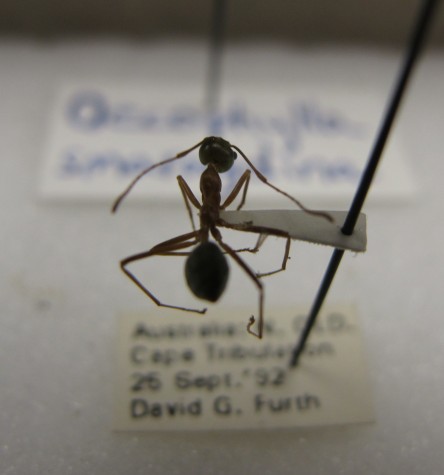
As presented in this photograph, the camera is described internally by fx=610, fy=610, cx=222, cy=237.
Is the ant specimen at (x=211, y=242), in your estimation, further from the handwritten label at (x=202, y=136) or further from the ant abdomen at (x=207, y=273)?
the handwritten label at (x=202, y=136)

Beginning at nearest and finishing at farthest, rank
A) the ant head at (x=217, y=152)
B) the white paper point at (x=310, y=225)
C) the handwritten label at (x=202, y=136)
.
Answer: the white paper point at (x=310, y=225) → the ant head at (x=217, y=152) → the handwritten label at (x=202, y=136)

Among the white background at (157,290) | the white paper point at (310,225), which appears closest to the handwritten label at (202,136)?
the white background at (157,290)

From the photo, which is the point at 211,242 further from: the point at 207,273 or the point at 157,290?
the point at 157,290

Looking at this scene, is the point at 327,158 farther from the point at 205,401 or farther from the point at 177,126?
the point at 205,401

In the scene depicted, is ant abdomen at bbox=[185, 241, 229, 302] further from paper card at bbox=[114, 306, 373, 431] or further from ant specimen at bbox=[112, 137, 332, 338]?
paper card at bbox=[114, 306, 373, 431]

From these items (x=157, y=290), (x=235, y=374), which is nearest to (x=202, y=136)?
(x=157, y=290)

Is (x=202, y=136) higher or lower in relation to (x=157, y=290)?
higher
